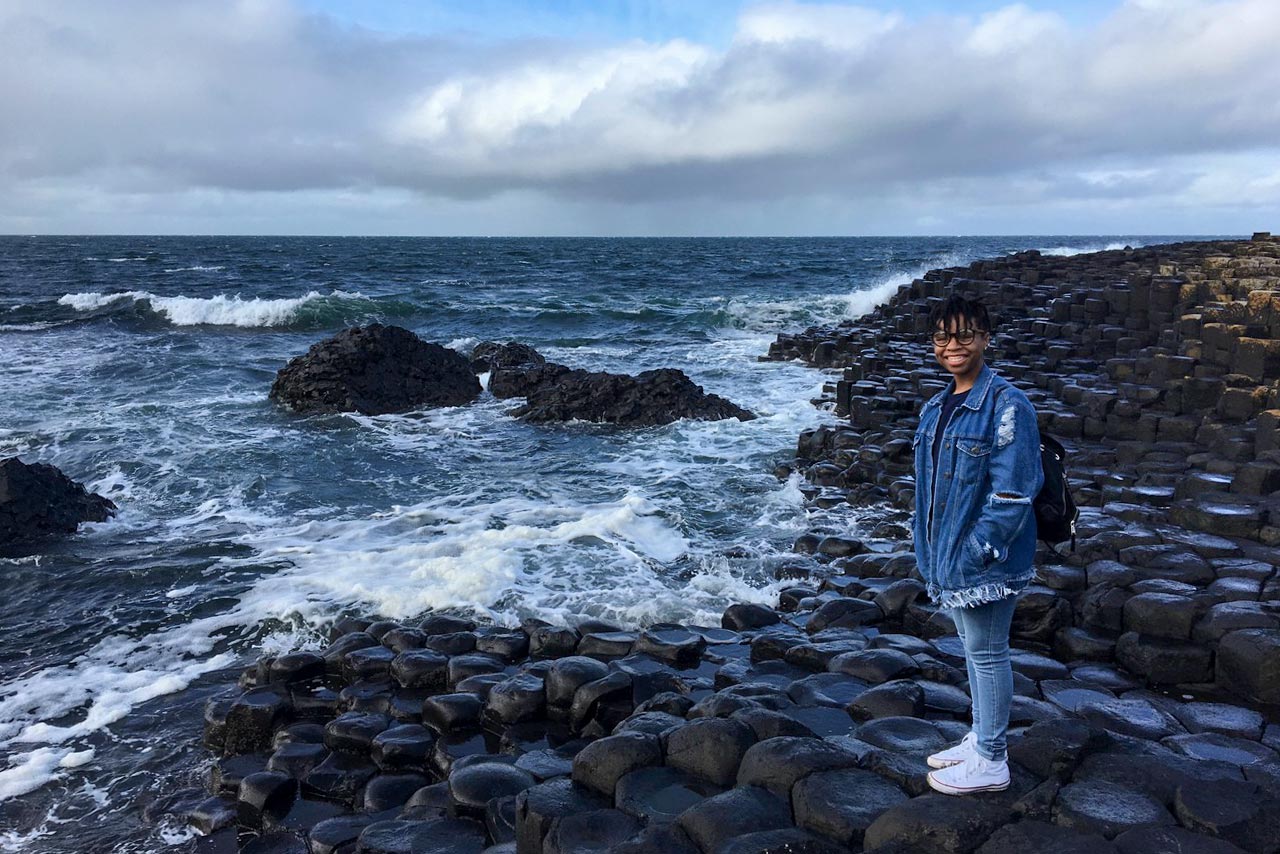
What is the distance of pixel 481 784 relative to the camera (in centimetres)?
444

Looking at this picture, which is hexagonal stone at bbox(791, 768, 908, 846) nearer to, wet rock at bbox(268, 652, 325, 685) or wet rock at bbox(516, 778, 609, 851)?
wet rock at bbox(516, 778, 609, 851)

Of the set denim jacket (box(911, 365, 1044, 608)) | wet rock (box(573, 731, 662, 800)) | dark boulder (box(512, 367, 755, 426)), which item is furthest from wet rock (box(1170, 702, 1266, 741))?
dark boulder (box(512, 367, 755, 426))

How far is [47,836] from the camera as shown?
469cm

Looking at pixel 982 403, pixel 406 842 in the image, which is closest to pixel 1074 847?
pixel 982 403

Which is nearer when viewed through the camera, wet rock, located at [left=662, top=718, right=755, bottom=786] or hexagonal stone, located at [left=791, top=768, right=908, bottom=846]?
hexagonal stone, located at [left=791, top=768, right=908, bottom=846]

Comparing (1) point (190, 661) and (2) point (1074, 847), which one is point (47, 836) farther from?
(2) point (1074, 847)

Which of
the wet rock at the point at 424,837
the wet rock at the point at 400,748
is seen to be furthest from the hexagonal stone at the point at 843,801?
the wet rock at the point at 400,748

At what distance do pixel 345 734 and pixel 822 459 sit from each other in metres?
8.13

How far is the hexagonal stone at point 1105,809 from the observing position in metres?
3.42

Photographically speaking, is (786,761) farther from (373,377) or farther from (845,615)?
(373,377)

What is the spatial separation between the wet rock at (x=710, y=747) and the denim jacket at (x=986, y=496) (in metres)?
1.33

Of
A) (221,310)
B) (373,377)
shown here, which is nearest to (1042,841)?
(373,377)

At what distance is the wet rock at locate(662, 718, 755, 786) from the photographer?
13.8ft

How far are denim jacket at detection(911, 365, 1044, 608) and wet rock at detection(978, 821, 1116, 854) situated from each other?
88 centimetres
